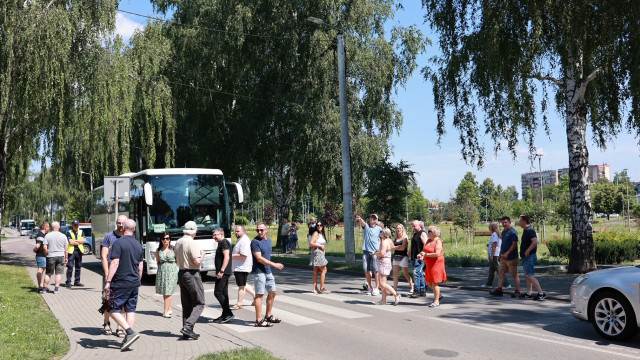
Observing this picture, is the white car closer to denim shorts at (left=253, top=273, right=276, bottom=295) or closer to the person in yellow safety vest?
denim shorts at (left=253, top=273, right=276, bottom=295)

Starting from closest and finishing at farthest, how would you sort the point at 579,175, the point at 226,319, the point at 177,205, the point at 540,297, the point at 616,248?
the point at 226,319
the point at 540,297
the point at 579,175
the point at 177,205
the point at 616,248

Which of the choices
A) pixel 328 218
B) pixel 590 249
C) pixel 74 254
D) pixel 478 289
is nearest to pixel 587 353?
pixel 478 289

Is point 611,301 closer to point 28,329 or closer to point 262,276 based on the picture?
point 262,276

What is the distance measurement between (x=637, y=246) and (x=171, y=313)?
16.1 meters

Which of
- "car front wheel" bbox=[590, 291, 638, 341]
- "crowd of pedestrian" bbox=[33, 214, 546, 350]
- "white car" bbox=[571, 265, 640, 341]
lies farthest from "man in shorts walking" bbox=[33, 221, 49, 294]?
"car front wheel" bbox=[590, 291, 638, 341]

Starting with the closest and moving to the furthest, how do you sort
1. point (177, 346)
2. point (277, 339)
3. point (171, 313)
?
1. point (177, 346)
2. point (277, 339)
3. point (171, 313)

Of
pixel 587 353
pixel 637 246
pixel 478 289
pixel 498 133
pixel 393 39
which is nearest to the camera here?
pixel 587 353

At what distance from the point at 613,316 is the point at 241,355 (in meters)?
5.16

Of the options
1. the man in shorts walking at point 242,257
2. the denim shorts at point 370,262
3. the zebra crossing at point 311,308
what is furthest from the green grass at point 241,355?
the denim shorts at point 370,262

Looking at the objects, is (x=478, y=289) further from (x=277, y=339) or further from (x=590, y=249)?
(x=277, y=339)

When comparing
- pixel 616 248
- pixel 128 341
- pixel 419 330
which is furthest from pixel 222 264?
pixel 616 248

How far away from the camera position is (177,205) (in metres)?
16.7

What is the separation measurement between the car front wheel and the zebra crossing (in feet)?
11.9

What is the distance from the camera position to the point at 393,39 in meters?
29.0
